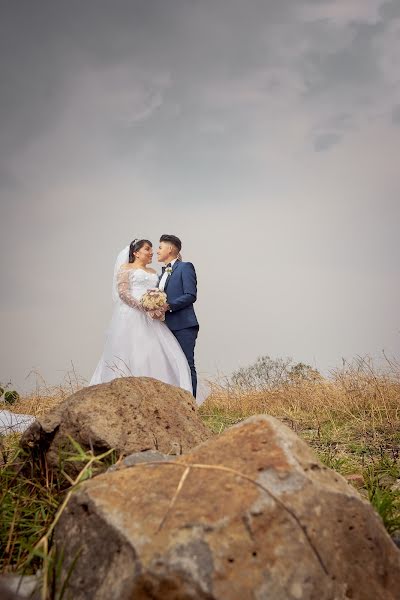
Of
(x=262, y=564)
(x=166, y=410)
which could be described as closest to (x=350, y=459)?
→ (x=166, y=410)

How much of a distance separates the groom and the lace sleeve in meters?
0.55

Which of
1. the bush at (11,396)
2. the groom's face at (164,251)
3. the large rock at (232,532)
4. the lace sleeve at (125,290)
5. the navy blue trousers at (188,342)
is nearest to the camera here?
the large rock at (232,532)

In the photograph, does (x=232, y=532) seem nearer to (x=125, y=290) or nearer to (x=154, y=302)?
(x=154, y=302)

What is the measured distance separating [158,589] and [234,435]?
0.67 meters

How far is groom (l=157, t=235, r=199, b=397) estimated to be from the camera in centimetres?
890

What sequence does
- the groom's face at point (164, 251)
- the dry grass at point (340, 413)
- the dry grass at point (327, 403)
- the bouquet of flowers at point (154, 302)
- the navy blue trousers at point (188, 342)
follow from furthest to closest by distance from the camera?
the groom's face at point (164, 251), the navy blue trousers at point (188, 342), the bouquet of flowers at point (154, 302), the dry grass at point (327, 403), the dry grass at point (340, 413)

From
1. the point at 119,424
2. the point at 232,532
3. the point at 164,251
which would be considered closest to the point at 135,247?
the point at 164,251

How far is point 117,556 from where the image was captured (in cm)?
140

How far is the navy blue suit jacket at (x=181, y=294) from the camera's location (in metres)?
8.90

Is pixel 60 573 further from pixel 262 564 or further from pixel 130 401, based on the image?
pixel 130 401

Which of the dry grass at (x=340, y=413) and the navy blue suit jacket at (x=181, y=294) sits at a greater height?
the navy blue suit jacket at (x=181, y=294)

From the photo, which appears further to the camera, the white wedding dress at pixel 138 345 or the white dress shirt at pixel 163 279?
the white dress shirt at pixel 163 279

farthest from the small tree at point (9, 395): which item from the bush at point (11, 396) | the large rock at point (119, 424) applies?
the large rock at point (119, 424)

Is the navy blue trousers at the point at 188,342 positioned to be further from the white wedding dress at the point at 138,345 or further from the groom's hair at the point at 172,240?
the groom's hair at the point at 172,240
